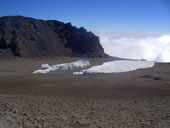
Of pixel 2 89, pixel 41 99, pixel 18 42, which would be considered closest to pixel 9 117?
pixel 41 99

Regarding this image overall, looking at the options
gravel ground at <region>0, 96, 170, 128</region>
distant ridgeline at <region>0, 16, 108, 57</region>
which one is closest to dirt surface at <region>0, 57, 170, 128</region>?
gravel ground at <region>0, 96, 170, 128</region>

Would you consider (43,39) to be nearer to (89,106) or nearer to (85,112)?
(89,106)

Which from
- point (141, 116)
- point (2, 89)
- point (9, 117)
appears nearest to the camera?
point (9, 117)

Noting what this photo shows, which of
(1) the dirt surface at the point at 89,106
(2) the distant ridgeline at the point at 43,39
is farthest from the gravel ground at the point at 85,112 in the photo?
(2) the distant ridgeline at the point at 43,39

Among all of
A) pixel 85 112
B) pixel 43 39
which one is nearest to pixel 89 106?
pixel 85 112

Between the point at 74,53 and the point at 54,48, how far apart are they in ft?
14.3

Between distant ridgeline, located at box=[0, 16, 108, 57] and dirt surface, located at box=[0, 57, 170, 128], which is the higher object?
distant ridgeline, located at box=[0, 16, 108, 57]

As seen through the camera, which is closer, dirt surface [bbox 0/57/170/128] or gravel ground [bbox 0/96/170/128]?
gravel ground [bbox 0/96/170/128]

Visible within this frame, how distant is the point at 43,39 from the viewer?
3962cm

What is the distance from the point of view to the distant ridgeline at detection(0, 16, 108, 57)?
3600cm

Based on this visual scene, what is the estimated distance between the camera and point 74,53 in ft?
128

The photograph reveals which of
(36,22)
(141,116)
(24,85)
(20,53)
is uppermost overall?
(36,22)

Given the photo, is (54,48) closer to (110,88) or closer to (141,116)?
(110,88)

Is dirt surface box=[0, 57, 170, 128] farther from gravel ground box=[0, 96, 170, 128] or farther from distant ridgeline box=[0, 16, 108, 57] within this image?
distant ridgeline box=[0, 16, 108, 57]
